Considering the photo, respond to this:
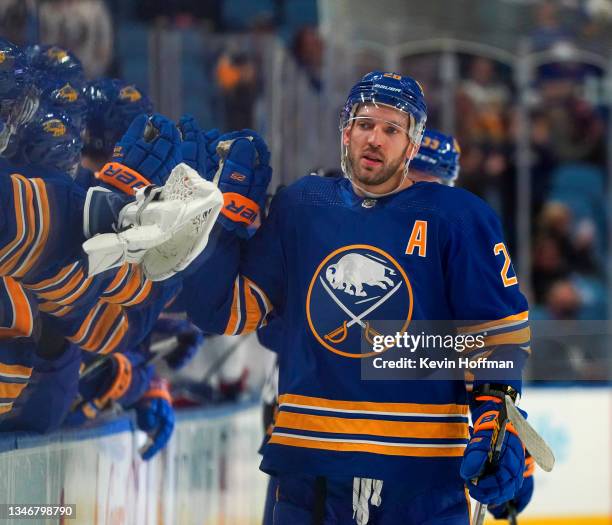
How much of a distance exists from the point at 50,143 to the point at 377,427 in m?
0.78

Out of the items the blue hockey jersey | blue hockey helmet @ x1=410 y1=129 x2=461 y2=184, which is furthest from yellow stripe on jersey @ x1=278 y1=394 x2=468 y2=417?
blue hockey helmet @ x1=410 y1=129 x2=461 y2=184

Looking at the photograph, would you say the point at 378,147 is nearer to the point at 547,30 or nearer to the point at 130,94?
the point at 130,94

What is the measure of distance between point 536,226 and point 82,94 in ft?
16.2

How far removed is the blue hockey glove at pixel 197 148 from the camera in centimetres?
238

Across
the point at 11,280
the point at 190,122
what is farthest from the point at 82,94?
the point at 11,280

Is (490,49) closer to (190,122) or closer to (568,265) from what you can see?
(568,265)

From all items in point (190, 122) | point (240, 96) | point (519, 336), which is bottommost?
point (519, 336)

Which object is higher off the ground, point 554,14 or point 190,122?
point 554,14

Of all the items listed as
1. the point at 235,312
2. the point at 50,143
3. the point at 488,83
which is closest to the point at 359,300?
the point at 235,312

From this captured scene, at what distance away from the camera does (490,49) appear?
259 inches

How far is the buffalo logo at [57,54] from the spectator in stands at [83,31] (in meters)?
0.52

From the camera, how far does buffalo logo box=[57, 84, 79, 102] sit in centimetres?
243

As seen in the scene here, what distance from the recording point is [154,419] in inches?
121

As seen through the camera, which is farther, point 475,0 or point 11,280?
point 475,0
